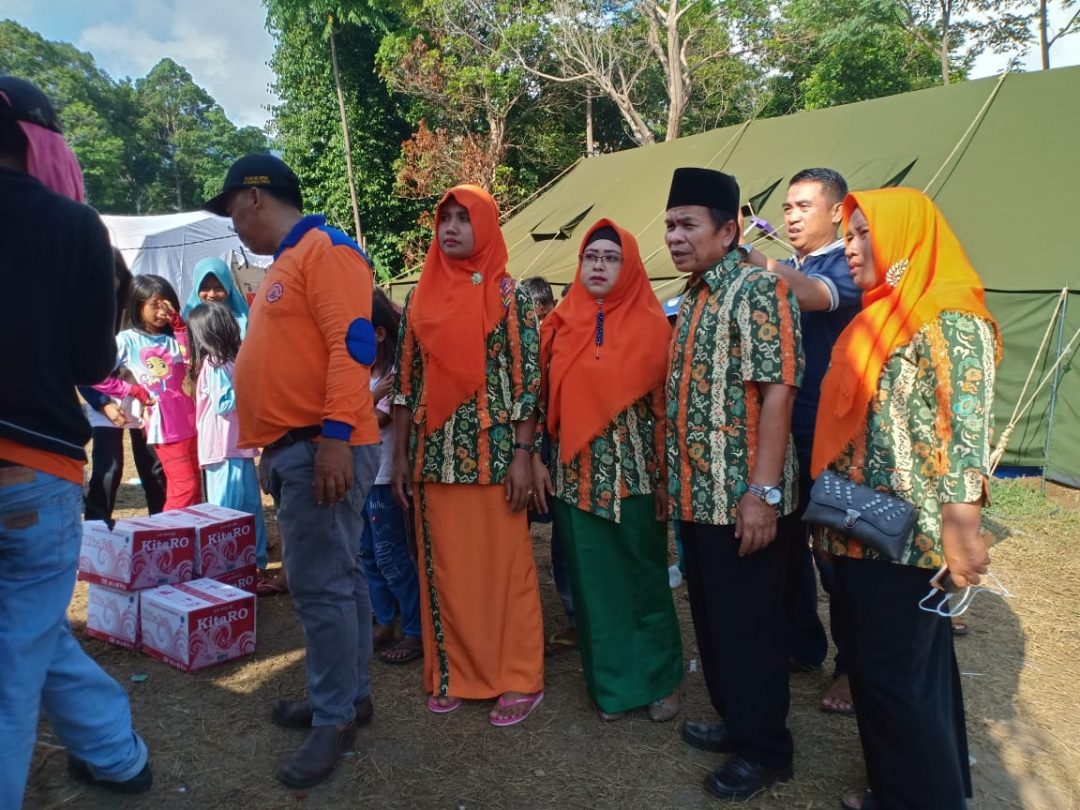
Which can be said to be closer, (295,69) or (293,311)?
(293,311)

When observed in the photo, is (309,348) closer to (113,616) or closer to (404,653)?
(404,653)

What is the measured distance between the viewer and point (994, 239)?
21.7 feet

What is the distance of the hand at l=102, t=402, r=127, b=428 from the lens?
3.71m

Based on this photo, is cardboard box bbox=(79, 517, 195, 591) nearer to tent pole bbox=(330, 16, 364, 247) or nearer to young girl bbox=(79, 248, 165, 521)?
Answer: young girl bbox=(79, 248, 165, 521)

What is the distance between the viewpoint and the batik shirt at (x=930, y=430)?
5.68 ft

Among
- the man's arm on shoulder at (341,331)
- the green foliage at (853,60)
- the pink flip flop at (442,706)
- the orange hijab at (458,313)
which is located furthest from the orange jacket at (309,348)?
the green foliage at (853,60)

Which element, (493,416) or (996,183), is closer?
(493,416)

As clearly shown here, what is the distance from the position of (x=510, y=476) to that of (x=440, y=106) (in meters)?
17.5

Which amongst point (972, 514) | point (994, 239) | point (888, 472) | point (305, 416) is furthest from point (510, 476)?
point (994, 239)

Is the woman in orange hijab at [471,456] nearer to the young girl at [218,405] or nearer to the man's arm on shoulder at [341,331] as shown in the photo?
the man's arm on shoulder at [341,331]

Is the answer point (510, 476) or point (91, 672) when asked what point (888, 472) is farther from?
point (91, 672)

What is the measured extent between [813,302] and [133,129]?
57494mm

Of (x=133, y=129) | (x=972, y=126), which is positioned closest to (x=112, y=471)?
(x=972, y=126)

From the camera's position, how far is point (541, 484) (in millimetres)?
2750
